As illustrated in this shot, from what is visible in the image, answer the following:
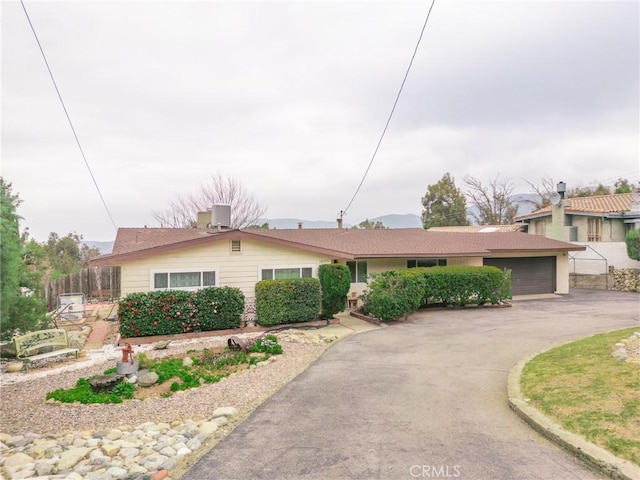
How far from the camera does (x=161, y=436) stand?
16.5 feet

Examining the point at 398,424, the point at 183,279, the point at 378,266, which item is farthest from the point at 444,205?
the point at 398,424

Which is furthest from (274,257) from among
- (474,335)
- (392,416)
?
(392,416)

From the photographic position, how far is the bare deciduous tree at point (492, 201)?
4975 cm

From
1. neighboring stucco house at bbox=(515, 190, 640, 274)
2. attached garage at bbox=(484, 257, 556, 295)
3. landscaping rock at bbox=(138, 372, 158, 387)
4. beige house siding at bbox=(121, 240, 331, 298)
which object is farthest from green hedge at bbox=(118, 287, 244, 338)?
neighboring stucco house at bbox=(515, 190, 640, 274)

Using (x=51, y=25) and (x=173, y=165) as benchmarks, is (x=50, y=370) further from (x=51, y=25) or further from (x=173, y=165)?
(x=173, y=165)

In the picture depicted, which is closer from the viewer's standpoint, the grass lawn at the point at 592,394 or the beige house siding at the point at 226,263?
the grass lawn at the point at 592,394

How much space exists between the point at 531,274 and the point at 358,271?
10242mm

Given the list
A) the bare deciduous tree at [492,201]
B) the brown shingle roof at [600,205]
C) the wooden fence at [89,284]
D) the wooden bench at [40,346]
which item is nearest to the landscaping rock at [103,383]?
the wooden bench at [40,346]

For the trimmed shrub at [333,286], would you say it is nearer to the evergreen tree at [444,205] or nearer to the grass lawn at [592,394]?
the grass lawn at [592,394]

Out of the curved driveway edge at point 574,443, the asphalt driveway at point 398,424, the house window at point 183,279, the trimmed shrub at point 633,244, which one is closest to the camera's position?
the curved driveway edge at point 574,443

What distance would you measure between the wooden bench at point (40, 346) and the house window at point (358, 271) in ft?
36.0

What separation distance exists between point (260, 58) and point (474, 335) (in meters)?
11.5

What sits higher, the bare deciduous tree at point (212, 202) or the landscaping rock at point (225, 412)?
the bare deciduous tree at point (212, 202)

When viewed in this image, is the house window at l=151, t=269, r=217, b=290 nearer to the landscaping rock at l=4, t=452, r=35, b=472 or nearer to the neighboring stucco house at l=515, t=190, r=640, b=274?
the landscaping rock at l=4, t=452, r=35, b=472
